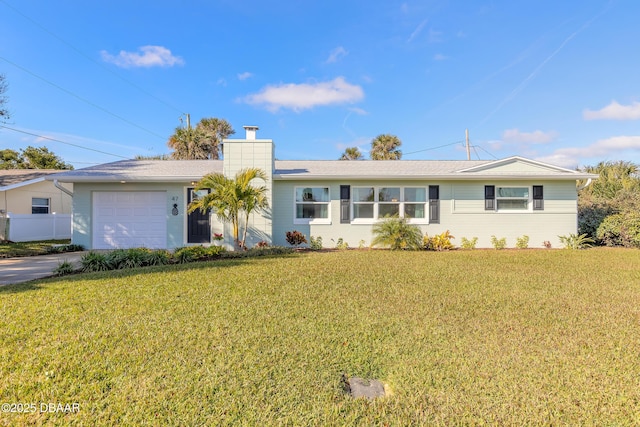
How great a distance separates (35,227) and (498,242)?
20.9m

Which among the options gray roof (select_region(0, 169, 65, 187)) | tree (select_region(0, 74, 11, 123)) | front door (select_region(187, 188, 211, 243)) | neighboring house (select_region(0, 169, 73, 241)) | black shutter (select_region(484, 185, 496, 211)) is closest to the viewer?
front door (select_region(187, 188, 211, 243))

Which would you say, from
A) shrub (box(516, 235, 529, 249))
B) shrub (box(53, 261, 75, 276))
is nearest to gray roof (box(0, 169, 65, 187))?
shrub (box(53, 261, 75, 276))

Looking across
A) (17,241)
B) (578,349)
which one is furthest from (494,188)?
(17,241)

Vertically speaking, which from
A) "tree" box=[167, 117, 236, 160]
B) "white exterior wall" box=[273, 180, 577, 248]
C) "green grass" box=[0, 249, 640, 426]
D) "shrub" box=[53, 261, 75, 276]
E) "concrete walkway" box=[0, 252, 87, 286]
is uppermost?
"tree" box=[167, 117, 236, 160]

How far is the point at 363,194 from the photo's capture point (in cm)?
1204

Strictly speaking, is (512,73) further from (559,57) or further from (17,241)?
(17,241)

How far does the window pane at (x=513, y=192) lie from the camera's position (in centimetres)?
1202

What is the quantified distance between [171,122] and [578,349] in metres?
27.3

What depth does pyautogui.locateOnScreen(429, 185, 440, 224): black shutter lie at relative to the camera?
1185 centimetres

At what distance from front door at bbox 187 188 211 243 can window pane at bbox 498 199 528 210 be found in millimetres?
11651

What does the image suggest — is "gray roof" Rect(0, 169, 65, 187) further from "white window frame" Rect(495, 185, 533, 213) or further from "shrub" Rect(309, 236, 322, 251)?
"white window frame" Rect(495, 185, 533, 213)

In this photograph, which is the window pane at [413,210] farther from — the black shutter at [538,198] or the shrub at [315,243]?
the black shutter at [538,198]

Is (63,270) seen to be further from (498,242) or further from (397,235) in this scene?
(498,242)

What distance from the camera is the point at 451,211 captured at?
470 inches
